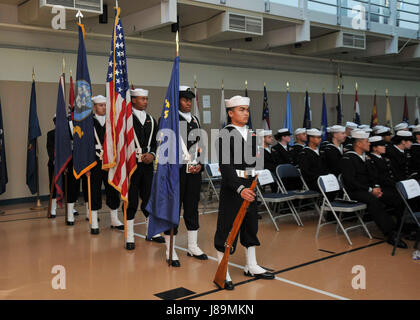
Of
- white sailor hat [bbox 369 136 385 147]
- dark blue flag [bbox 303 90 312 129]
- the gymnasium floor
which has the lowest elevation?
the gymnasium floor

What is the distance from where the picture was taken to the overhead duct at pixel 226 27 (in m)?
9.72

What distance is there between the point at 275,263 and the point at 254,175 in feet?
4.00

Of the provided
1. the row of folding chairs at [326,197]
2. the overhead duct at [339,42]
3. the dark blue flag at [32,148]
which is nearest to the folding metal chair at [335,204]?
the row of folding chairs at [326,197]

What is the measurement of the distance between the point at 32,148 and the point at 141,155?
154 inches

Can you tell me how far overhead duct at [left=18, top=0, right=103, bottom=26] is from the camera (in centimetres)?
756

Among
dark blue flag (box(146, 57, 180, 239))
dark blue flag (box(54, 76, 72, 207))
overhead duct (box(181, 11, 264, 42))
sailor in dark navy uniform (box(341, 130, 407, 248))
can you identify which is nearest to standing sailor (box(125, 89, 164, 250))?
dark blue flag (box(146, 57, 180, 239))

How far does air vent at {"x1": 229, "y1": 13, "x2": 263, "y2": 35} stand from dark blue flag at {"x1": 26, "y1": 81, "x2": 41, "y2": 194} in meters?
4.28

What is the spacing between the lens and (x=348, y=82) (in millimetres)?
14656

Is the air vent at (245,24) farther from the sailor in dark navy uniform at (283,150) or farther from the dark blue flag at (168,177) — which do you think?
Answer: the dark blue flag at (168,177)

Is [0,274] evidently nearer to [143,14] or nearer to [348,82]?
[143,14]

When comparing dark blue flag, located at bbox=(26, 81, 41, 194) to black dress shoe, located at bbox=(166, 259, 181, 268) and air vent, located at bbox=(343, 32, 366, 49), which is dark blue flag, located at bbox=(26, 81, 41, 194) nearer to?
black dress shoe, located at bbox=(166, 259, 181, 268)

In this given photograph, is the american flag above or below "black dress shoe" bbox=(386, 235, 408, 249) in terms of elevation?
above

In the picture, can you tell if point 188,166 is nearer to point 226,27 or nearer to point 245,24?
point 226,27

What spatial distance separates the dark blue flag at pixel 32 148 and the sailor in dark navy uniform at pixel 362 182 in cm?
562
